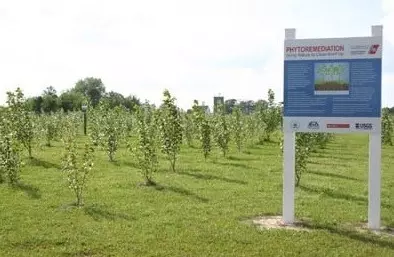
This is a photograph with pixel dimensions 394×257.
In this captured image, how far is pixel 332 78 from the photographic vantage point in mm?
9703

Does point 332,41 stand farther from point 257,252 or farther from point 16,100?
point 16,100

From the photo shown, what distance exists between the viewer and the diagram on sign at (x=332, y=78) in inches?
378

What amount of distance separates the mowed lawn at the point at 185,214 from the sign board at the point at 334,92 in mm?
1181

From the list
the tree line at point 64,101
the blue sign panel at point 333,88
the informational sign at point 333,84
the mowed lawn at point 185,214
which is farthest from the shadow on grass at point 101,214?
the tree line at point 64,101

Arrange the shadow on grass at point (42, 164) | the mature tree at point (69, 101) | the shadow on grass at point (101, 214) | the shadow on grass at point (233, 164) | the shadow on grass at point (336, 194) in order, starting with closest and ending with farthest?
the shadow on grass at point (101, 214) → the shadow on grass at point (336, 194) → the shadow on grass at point (42, 164) → the shadow on grass at point (233, 164) → the mature tree at point (69, 101)

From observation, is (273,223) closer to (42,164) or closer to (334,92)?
(334,92)

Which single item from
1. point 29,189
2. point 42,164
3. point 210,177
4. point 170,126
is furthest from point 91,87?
point 29,189

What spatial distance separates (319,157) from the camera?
23.5 meters

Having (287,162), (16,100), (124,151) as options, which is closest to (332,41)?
(287,162)

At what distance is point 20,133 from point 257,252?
45.2 feet

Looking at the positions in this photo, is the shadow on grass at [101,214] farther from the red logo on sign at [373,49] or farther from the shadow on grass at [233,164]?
the shadow on grass at [233,164]

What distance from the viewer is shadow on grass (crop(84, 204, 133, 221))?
1019 cm

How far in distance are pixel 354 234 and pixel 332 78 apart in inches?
106

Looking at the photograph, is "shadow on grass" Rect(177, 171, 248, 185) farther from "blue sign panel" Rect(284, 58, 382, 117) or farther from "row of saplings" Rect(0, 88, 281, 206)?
"blue sign panel" Rect(284, 58, 382, 117)
